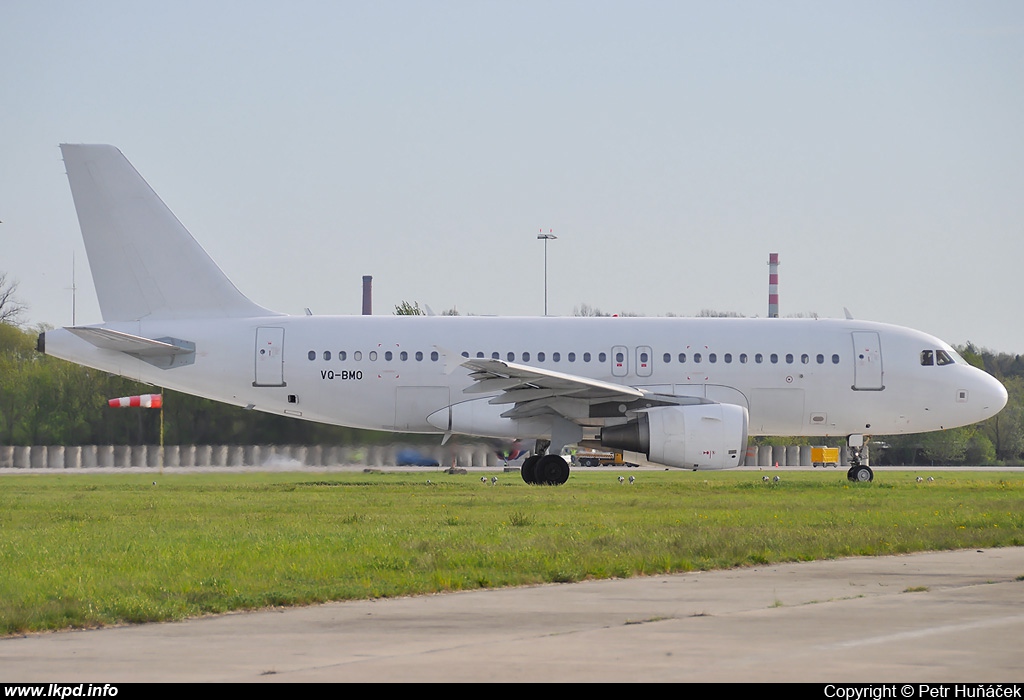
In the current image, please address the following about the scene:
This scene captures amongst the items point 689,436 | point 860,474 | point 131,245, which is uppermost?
point 131,245

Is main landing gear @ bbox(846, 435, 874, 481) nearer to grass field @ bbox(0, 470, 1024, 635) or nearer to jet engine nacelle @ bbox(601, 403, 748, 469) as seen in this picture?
grass field @ bbox(0, 470, 1024, 635)

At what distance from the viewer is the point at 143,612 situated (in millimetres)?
10086

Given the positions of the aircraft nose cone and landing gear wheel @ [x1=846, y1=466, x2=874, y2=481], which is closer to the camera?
the aircraft nose cone

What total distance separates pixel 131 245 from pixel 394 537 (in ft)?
53.6

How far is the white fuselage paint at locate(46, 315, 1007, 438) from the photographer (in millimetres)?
29812

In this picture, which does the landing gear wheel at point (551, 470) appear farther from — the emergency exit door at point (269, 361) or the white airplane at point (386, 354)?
the emergency exit door at point (269, 361)

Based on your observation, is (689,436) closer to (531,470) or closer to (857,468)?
(531,470)

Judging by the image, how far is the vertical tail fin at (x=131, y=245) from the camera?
29984 millimetres

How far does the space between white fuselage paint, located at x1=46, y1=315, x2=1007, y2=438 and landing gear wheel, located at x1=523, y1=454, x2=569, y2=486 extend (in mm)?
595

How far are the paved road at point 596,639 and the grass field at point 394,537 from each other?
0.77m

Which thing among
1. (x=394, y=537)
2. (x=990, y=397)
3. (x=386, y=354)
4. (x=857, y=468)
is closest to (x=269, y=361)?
(x=386, y=354)

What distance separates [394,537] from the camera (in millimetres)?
15938

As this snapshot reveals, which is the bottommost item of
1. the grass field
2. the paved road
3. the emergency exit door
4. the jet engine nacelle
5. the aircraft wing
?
the paved road

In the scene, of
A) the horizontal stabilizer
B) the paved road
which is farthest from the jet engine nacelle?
the paved road
